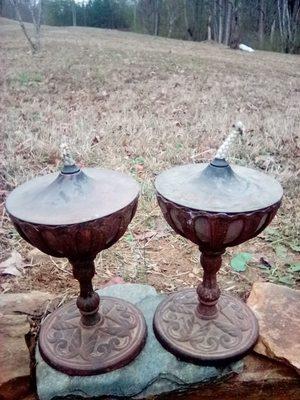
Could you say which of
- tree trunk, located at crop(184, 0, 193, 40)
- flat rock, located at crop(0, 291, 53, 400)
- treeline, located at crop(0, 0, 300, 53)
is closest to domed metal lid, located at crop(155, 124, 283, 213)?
flat rock, located at crop(0, 291, 53, 400)

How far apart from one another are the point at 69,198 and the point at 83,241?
0.47ft

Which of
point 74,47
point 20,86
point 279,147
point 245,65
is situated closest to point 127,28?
point 74,47

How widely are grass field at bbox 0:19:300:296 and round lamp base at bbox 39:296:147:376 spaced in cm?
48

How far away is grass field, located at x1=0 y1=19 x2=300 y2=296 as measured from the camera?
226 centimetres

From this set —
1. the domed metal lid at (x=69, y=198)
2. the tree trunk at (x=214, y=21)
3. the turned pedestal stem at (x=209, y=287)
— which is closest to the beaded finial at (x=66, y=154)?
the domed metal lid at (x=69, y=198)

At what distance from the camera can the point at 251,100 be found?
5.95m

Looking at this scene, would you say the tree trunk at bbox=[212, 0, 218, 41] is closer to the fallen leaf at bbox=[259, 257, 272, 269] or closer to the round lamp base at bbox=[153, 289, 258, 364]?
the fallen leaf at bbox=[259, 257, 272, 269]

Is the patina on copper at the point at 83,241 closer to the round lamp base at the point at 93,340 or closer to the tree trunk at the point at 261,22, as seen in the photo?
the round lamp base at the point at 93,340

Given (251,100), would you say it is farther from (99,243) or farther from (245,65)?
(99,243)

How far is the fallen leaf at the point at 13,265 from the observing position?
2143 mm

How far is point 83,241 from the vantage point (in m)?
1.21

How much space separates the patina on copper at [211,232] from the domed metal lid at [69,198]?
16cm

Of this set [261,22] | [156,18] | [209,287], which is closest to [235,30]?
[261,22]

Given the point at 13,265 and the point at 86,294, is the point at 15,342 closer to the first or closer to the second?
the point at 86,294
